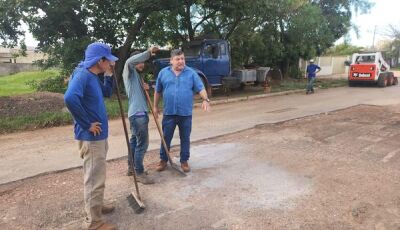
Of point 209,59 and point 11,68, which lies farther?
point 11,68

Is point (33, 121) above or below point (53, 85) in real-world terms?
below

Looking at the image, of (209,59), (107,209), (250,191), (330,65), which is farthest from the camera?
(330,65)

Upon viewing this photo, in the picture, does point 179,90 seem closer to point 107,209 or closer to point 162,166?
point 162,166

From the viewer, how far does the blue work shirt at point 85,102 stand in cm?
365

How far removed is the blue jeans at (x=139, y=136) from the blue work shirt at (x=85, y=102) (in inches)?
50.6

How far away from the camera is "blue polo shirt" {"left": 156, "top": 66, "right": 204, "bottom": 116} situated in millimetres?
5676

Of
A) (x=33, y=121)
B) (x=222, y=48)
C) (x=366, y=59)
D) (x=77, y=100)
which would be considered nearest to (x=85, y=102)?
(x=77, y=100)

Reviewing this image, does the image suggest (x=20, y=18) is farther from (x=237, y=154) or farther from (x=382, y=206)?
(x=382, y=206)

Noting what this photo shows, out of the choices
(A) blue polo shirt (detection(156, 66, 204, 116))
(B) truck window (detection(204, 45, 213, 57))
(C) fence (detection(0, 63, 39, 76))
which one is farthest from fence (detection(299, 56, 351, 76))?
(A) blue polo shirt (detection(156, 66, 204, 116))

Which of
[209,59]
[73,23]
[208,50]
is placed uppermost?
[73,23]

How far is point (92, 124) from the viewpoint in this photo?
3.81 metres

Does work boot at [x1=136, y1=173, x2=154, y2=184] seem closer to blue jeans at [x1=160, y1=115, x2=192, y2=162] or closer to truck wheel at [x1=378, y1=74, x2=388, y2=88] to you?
blue jeans at [x1=160, y1=115, x2=192, y2=162]

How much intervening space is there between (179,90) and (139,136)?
35.9 inches

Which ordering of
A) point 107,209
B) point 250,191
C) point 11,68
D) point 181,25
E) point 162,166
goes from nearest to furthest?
point 107,209, point 250,191, point 162,166, point 181,25, point 11,68
